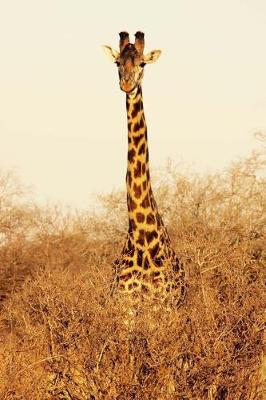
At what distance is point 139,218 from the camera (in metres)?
10.3

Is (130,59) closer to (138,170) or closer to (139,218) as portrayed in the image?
(138,170)

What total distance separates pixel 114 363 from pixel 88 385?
312mm

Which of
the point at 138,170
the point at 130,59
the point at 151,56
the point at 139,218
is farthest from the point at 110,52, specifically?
the point at 139,218

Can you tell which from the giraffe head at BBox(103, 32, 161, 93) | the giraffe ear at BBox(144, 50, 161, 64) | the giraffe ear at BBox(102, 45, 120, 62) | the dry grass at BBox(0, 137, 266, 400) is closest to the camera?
the dry grass at BBox(0, 137, 266, 400)

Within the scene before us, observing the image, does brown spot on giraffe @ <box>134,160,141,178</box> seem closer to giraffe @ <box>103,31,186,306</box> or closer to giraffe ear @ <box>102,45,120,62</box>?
giraffe @ <box>103,31,186,306</box>

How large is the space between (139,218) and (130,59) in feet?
5.88

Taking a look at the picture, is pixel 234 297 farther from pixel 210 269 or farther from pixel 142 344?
pixel 210 269

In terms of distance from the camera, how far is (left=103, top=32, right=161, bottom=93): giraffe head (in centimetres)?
966

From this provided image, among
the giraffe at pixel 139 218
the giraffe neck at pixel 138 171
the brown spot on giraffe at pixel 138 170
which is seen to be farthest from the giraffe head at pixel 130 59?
the brown spot on giraffe at pixel 138 170

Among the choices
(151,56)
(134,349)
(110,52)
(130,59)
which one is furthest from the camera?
(110,52)

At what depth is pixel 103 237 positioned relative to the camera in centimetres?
1900

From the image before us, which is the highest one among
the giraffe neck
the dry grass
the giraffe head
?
the giraffe head

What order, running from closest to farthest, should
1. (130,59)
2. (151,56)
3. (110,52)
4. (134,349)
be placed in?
1. (134,349)
2. (130,59)
3. (151,56)
4. (110,52)

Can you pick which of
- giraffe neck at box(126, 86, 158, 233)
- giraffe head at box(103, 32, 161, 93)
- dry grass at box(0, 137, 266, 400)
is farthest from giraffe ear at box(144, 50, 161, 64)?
dry grass at box(0, 137, 266, 400)
